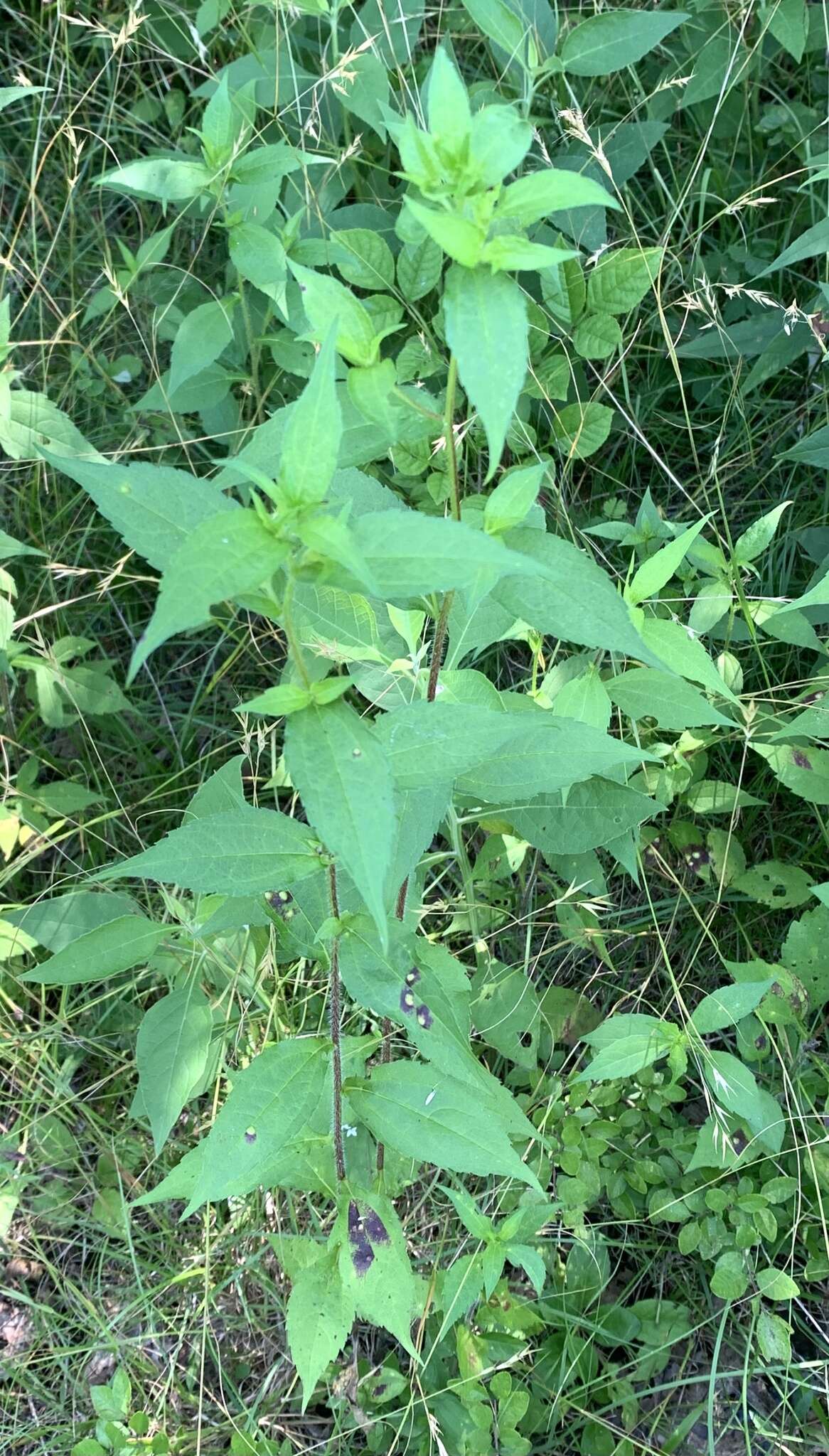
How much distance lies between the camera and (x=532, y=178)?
1272mm

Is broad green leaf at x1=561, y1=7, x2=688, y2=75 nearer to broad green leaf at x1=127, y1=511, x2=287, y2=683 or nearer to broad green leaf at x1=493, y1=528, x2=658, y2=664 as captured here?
broad green leaf at x1=493, y1=528, x2=658, y2=664

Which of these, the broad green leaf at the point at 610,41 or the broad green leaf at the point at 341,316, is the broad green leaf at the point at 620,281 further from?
the broad green leaf at the point at 341,316

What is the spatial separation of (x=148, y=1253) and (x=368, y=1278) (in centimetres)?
95

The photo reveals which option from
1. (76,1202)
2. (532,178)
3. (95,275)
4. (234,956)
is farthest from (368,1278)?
(95,275)

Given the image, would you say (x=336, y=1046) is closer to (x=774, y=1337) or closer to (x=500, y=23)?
(x=774, y=1337)

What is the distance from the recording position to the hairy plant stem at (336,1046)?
154cm

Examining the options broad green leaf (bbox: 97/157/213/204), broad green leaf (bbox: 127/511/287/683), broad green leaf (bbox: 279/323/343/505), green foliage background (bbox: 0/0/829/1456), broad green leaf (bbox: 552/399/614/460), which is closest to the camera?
broad green leaf (bbox: 127/511/287/683)

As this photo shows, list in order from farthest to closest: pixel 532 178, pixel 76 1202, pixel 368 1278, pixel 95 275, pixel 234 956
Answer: pixel 95 275 < pixel 76 1202 < pixel 234 956 < pixel 368 1278 < pixel 532 178

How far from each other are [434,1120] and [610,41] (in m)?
2.20

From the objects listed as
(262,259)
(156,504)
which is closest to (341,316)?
(156,504)

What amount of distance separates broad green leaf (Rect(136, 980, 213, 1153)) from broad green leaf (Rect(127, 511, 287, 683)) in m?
1.14

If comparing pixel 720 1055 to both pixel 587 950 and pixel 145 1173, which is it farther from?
pixel 145 1173

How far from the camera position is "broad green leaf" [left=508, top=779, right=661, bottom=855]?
207cm

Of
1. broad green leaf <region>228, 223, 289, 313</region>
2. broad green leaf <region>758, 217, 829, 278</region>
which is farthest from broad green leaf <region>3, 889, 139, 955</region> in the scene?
broad green leaf <region>758, 217, 829, 278</region>
